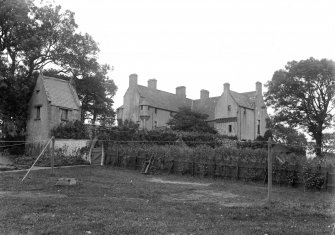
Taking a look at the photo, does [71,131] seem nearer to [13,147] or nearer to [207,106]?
[13,147]

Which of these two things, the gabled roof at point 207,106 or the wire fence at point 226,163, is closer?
the wire fence at point 226,163

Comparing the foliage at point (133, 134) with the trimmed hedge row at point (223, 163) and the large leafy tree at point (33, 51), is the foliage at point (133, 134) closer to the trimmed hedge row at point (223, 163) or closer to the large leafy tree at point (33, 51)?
the trimmed hedge row at point (223, 163)

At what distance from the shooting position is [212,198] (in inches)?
523

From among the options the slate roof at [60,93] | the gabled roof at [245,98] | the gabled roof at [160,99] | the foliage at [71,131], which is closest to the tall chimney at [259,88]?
the gabled roof at [245,98]

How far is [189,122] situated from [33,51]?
21.9 meters

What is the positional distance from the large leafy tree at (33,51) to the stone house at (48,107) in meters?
1.07

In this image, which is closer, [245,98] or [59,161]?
[59,161]

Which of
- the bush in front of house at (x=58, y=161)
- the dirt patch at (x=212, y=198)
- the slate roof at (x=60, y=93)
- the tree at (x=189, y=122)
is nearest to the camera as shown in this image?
the dirt patch at (x=212, y=198)

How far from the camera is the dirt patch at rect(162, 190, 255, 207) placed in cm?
1197

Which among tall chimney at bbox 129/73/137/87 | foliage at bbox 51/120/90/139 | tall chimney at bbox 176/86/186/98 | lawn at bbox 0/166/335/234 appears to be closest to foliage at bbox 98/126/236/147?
foliage at bbox 51/120/90/139

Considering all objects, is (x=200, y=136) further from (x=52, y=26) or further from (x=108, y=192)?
(x=108, y=192)

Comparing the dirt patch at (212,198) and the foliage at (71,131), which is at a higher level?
the foliage at (71,131)

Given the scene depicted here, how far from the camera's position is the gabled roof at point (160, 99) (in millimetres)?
62981

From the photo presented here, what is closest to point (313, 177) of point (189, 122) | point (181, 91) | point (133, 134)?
point (133, 134)
